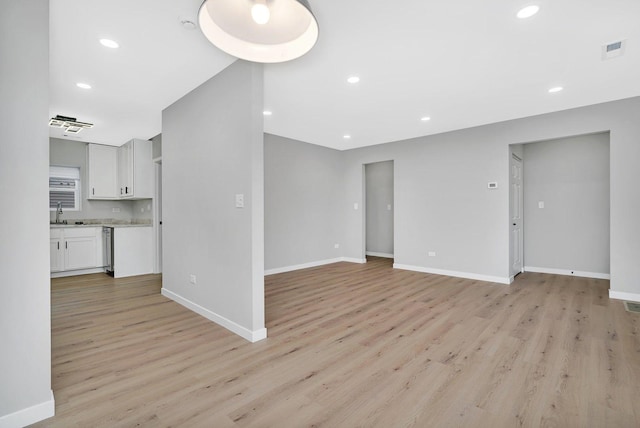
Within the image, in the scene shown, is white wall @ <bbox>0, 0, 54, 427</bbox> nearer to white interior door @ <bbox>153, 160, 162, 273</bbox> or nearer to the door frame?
white interior door @ <bbox>153, 160, 162, 273</bbox>

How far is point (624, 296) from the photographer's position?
374 centimetres

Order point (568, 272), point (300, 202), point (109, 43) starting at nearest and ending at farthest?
point (109, 43) < point (568, 272) < point (300, 202)

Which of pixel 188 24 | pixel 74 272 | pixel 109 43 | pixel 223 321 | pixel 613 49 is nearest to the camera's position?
pixel 188 24

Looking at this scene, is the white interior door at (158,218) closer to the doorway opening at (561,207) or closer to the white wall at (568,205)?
the doorway opening at (561,207)

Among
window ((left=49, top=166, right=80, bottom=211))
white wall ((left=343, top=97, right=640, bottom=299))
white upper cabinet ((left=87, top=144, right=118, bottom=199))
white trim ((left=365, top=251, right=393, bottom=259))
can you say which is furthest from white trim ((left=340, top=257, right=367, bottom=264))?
window ((left=49, top=166, right=80, bottom=211))

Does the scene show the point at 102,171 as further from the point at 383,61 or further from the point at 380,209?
the point at 380,209

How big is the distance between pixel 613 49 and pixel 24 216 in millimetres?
4472

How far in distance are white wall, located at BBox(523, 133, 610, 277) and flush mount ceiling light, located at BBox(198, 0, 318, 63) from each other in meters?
5.35

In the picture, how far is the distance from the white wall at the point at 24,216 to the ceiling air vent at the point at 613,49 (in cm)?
408

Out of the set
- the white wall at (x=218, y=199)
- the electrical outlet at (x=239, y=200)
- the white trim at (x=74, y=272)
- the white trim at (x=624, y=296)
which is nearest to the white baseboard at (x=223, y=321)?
the white wall at (x=218, y=199)

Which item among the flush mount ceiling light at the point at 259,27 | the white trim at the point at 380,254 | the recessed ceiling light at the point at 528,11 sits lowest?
the white trim at the point at 380,254

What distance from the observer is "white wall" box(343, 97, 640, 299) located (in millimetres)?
3725

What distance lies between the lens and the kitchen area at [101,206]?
5238 millimetres

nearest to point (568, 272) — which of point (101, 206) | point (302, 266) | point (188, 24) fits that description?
point (302, 266)
